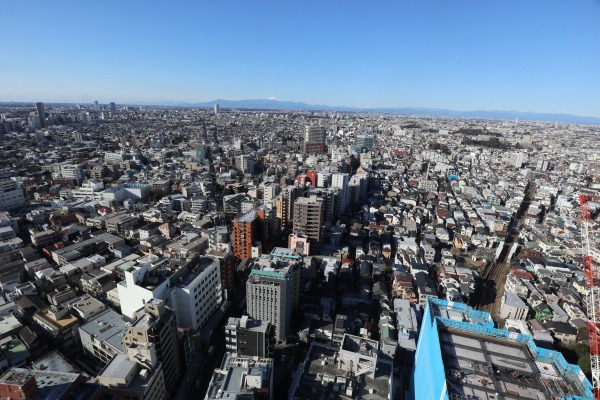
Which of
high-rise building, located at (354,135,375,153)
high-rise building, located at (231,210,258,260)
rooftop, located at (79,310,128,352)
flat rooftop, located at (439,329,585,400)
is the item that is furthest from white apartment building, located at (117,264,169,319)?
high-rise building, located at (354,135,375,153)

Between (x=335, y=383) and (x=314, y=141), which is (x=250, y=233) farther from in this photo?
(x=314, y=141)

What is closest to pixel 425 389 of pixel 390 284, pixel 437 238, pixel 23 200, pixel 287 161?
pixel 390 284

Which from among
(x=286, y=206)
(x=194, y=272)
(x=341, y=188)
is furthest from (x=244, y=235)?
(x=341, y=188)

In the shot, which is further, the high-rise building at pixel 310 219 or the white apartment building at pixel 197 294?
the high-rise building at pixel 310 219

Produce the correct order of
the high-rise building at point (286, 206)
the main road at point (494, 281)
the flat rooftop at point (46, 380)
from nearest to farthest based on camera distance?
the flat rooftop at point (46, 380), the main road at point (494, 281), the high-rise building at point (286, 206)

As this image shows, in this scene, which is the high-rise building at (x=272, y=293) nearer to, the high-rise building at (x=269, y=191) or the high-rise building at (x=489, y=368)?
the high-rise building at (x=489, y=368)

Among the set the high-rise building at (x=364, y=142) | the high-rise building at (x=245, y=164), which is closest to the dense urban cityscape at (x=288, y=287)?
the high-rise building at (x=245, y=164)

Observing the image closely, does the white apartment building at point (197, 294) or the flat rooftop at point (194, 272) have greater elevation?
the flat rooftop at point (194, 272)
